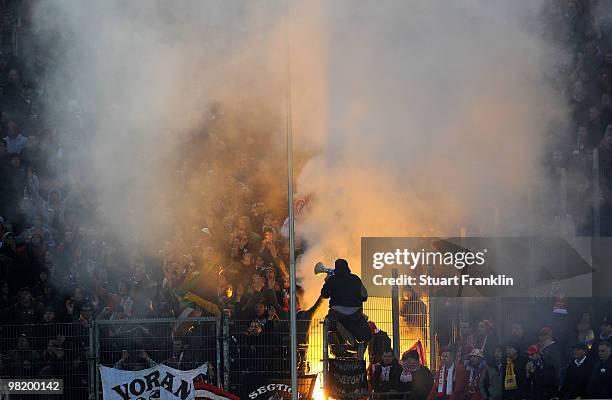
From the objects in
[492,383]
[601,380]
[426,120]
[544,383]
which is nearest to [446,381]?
[492,383]

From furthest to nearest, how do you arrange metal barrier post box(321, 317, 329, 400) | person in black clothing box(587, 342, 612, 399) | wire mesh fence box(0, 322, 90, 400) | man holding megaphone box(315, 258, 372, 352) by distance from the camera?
wire mesh fence box(0, 322, 90, 400) → man holding megaphone box(315, 258, 372, 352) → metal barrier post box(321, 317, 329, 400) → person in black clothing box(587, 342, 612, 399)

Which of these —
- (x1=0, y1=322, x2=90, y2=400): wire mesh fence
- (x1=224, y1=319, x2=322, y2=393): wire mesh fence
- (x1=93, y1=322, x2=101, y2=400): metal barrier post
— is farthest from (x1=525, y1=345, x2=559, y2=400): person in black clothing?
(x1=0, y1=322, x2=90, y2=400): wire mesh fence

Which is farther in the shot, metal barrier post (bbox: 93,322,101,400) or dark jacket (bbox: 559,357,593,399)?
metal barrier post (bbox: 93,322,101,400)

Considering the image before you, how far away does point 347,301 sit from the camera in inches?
496

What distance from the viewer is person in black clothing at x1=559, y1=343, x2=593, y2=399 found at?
12164mm

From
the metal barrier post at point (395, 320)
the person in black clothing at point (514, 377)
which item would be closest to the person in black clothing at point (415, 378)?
the metal barrier post at point (395, 320)

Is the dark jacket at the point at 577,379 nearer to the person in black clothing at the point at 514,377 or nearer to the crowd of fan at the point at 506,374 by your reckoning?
the crowd of fan at the point at 506,374

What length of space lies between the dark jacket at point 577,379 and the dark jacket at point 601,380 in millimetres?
48

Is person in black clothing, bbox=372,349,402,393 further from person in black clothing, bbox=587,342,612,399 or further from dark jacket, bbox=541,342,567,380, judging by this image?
person in black clothing, bbox=587,342,612,399

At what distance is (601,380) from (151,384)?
14.5ft

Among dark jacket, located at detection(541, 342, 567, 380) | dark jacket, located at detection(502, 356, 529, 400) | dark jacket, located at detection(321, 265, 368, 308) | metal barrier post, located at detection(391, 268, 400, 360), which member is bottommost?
dark jacket, located at detection(502, 356, 529, 400)

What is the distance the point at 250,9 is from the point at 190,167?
7.74ft

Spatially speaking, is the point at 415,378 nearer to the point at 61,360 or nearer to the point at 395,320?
the point at 395,320

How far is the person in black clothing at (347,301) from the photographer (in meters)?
12.5
